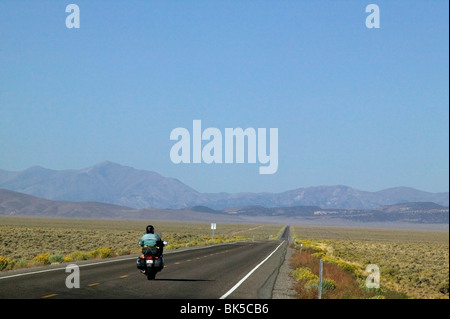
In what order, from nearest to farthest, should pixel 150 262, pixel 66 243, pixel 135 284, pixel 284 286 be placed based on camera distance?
pixel 135 284 → pixel 150 262 → pixel 284 286 → pixel 66 243

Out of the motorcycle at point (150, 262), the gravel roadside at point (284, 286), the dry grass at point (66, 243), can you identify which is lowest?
the dry grass at point (66, 243)

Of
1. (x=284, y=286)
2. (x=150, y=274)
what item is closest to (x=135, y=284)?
(x=150, y=274)

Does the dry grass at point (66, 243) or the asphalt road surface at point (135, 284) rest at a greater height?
the asphalt road surface at point (135, 284)

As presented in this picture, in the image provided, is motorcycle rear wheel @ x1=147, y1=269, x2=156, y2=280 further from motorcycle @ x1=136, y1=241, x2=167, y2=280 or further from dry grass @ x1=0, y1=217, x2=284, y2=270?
dry grass @ x1=0, y1=217, x2=284, y2=270

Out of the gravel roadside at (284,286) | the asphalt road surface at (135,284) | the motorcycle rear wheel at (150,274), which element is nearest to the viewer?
the asphalt road surface at (135,284)

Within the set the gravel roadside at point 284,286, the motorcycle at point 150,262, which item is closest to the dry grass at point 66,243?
the motorcycle at point 150,262

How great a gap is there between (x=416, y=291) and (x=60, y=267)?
59.4ft

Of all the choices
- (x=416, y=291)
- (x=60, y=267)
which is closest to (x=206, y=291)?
(x=60, y=267)

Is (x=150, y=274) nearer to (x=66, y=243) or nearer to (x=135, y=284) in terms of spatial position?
(x=135, y=284)

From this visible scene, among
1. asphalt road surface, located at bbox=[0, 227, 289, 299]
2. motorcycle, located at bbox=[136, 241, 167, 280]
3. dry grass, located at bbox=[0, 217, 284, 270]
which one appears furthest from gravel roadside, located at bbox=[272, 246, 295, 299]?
dry grass, located at bbox=[0, 217, 284, 270]

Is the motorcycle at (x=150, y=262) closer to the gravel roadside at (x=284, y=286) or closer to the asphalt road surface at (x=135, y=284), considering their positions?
the asphalt road surface at (x=135, y=284)
